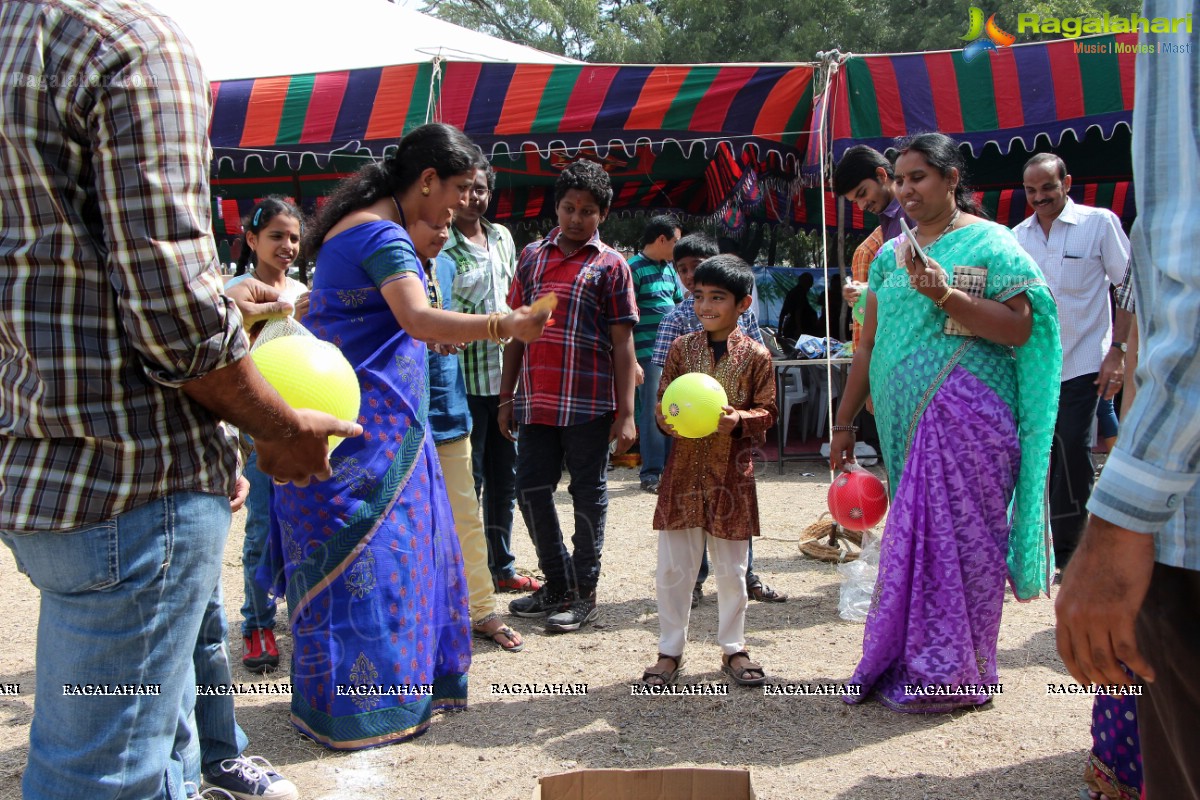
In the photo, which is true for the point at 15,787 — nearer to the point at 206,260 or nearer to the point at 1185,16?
the point at 206,260

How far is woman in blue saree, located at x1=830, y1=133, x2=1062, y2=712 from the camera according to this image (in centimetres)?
320

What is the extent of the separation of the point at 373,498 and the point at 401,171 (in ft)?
3.42

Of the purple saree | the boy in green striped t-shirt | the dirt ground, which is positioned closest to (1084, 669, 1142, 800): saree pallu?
the dirt ground

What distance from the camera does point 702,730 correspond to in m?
3.17

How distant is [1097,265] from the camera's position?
16.7ft

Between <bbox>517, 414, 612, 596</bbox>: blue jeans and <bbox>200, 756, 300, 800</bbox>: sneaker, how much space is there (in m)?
1.82

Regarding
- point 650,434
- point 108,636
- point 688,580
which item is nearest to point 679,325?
point 688,580

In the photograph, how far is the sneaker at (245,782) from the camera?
102 inches

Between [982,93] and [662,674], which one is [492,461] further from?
[982,93]

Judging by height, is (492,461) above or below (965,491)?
below

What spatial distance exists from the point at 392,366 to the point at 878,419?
176 centimetres

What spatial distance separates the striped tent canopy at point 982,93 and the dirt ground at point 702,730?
13.6ft

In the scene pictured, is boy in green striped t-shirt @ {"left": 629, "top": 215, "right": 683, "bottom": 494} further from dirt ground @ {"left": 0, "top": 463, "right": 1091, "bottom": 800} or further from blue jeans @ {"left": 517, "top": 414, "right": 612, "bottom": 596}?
dirt ground @ {"left": 0, "top": 463, "right": 1091, "bottom": 800}

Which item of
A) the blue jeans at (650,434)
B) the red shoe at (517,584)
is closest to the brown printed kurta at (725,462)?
the red shoe at (517,584)
